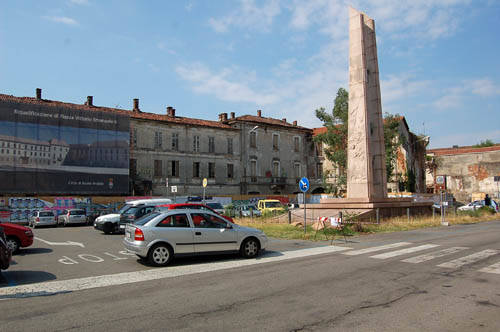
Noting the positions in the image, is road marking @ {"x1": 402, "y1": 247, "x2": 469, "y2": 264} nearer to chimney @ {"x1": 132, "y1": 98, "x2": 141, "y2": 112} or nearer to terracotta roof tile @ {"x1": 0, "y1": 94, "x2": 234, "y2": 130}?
terracotta roof tile @ {"x1": 0, "y1": 94, "x2": 234, "y2": 130}

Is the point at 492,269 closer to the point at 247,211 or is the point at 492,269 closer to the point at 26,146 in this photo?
the point at 247,211

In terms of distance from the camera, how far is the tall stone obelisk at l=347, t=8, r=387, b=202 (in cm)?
2219

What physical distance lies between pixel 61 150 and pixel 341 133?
29.8 meters

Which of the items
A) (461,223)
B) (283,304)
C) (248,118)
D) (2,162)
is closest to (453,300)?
(283,304)

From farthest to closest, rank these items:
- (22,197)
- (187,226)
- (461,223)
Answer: (22,197) → (461,223) → (187,226)

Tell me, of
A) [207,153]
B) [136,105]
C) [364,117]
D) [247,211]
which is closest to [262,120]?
[207,153]

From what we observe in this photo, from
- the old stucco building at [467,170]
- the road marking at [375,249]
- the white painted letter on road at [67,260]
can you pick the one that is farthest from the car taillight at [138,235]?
the old stucco building at [467,170]

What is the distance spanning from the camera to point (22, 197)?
32.2 metres

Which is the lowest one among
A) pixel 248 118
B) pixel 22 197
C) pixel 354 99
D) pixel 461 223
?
pixel 461 223

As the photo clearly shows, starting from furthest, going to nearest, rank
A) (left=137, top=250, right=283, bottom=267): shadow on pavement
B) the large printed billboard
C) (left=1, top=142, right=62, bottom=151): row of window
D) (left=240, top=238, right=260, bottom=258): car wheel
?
the large printed billboard < (left=1, top=142, right=62, bottom=151): row of window < (left=240, top=238, right=260, bottom=258): car wheel < (left=137, top=250, right=283, bottom=267): shadow on pavement

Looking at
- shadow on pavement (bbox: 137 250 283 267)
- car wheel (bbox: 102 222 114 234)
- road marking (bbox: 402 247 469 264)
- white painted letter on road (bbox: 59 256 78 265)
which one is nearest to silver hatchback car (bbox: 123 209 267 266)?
shadow on pavement (bbox: 137 250 283 267)

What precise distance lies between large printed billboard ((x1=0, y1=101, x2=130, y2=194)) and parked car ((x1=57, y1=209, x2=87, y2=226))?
20.0 feet

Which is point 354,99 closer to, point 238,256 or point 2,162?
point 238,256

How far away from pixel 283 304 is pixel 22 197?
32032 mm
